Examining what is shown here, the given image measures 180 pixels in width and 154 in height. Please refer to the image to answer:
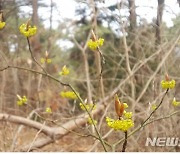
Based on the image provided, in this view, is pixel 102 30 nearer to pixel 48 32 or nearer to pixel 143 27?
pixel 48 32

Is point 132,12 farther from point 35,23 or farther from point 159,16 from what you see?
point 35,23

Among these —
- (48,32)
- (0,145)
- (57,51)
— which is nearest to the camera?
(0,145)

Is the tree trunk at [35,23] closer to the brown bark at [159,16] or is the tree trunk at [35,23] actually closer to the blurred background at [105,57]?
the blurred background at [105,57]

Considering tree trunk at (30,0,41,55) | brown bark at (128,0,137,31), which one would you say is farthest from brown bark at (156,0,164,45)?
tree trunk at (30,0,41,55)

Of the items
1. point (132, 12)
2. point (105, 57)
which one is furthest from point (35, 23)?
point (132, 12)

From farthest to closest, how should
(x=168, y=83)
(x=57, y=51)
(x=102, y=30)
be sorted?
(x=57, y=51), (x=102, y=30), (x=168, y=83)

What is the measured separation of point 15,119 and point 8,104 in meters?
1.18

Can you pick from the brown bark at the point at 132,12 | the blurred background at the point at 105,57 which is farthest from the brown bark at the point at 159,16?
the brown bark at the point at 132,12

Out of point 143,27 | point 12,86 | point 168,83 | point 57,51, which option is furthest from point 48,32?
point 168,83

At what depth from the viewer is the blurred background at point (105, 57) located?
143cm

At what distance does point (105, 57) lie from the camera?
2.44 meters

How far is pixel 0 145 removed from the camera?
1312mm

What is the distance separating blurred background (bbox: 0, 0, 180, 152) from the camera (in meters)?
1.43

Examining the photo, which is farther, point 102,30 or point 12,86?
point 12,86
